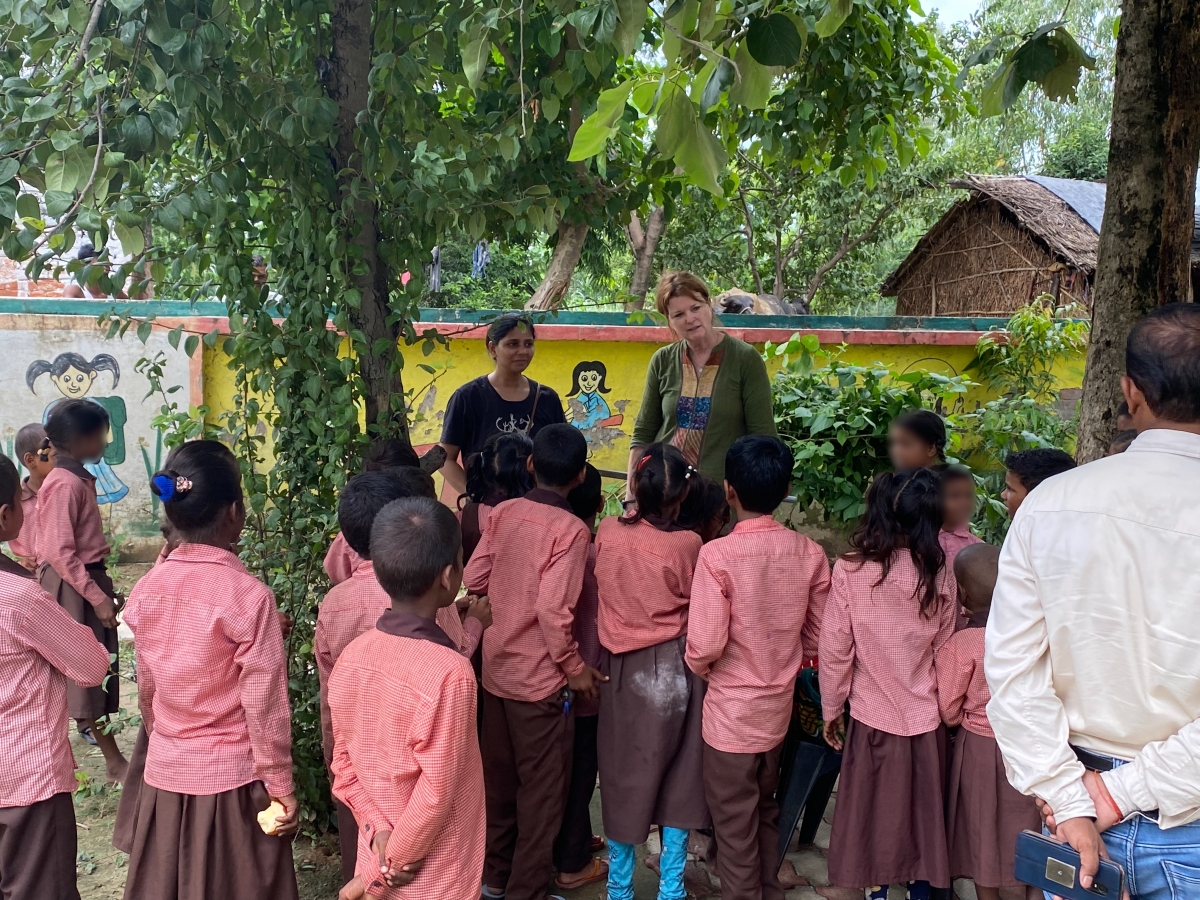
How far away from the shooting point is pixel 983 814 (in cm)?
253

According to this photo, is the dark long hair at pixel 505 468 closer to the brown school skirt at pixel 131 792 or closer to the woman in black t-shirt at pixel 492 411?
the woman in black t-shirt at pixel 492 411

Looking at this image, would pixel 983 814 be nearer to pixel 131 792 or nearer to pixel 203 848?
pixel 203 848

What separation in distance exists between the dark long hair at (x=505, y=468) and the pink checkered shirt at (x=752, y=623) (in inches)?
30.9

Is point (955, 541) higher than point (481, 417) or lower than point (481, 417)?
lower

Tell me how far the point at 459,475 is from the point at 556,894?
156 centimetres

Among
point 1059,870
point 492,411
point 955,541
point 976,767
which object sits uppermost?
point 492,411

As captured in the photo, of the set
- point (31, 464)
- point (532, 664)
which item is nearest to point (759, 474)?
point (532, 664)

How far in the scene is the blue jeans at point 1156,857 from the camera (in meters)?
1.53

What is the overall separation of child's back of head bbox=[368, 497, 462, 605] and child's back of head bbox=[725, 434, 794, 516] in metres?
0.91

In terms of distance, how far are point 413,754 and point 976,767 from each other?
1.57 m

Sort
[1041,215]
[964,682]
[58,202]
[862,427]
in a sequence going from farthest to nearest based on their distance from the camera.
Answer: [1041,215], [862,427], [964,682], [58,202]

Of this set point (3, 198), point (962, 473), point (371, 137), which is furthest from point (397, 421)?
point (962, 473)

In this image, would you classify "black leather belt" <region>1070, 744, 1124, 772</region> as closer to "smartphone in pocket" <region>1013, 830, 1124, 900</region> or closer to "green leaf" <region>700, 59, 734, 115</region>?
"smartphone in pocket" <region>1013, 830, 1124, 900</region>

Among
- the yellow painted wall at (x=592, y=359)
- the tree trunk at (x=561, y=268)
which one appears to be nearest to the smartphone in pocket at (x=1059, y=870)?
the yellow painted wall at (x=592, y=359)
